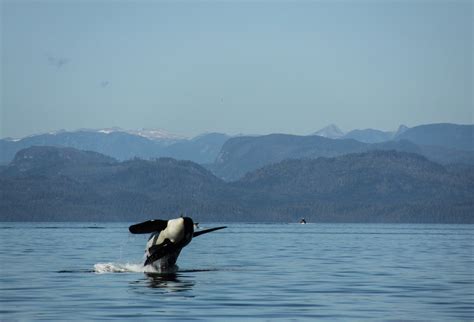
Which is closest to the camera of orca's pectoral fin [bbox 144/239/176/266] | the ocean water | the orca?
the ocean water

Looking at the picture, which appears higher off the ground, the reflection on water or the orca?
the orca

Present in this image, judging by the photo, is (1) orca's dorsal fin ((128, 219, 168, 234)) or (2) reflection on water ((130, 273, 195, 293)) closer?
(2) reflection on water ((130, 273, 195, 293))

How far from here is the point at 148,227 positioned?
57406mm

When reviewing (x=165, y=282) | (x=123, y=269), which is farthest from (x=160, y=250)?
(x=123, y=269)

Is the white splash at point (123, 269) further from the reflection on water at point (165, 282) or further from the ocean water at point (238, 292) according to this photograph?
the reflection on water at point (165, 282)

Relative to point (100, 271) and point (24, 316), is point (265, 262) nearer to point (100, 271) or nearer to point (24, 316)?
point (100, 271)

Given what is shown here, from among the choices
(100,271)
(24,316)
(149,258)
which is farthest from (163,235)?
(24,316)

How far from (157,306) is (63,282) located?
13.8m

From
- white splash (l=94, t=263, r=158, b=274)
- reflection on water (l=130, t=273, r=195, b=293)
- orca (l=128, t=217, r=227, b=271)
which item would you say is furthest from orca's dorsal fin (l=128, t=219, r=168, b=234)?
white splash (l=94, t=263, r=158, b=274)

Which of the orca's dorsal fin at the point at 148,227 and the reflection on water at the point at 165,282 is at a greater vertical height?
the orca's dorsal fin at the point at 148,227

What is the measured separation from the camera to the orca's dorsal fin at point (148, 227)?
5606cm

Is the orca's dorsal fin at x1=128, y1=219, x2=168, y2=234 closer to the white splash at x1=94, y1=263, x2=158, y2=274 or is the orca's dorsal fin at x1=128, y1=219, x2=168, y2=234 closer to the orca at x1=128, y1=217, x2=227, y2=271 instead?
the orca at x1=128, y1=217, x2=227, y2=271

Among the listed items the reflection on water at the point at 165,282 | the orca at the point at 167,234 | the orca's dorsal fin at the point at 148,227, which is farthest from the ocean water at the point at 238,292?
the orca's dorsal fin at the point at 148,227

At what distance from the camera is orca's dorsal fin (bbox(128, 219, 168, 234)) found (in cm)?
5606
